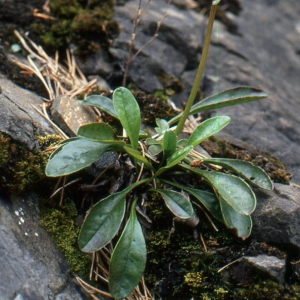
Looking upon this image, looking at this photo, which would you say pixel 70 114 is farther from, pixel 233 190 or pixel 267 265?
pixel 267 265

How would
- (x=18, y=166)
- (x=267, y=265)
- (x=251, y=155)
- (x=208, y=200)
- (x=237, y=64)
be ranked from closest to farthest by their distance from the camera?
(x=18, y=166) → (x=267, y=265) → (x=208, y=200) → (x=251, y=155) → (x=237, y=64)

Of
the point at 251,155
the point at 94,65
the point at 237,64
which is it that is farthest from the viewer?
Answer: the point at 237,64

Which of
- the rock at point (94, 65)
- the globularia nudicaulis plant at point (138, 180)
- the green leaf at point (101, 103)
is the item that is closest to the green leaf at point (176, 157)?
the globularia nudicaulis plant at point (138, 180)

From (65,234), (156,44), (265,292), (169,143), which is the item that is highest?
(156,44)

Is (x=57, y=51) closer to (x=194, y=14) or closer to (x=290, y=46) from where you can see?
(x=194, y=14)

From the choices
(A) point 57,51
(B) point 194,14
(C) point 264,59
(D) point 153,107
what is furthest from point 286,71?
(A) point 57,51

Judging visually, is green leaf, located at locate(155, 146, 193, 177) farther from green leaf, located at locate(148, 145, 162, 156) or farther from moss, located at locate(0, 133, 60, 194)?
moss, located at locate(0, 133, 60, 194)

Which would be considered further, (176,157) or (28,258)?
(176,157)

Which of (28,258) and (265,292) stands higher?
(28,258)

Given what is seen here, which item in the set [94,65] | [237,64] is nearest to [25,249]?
[94,65]
